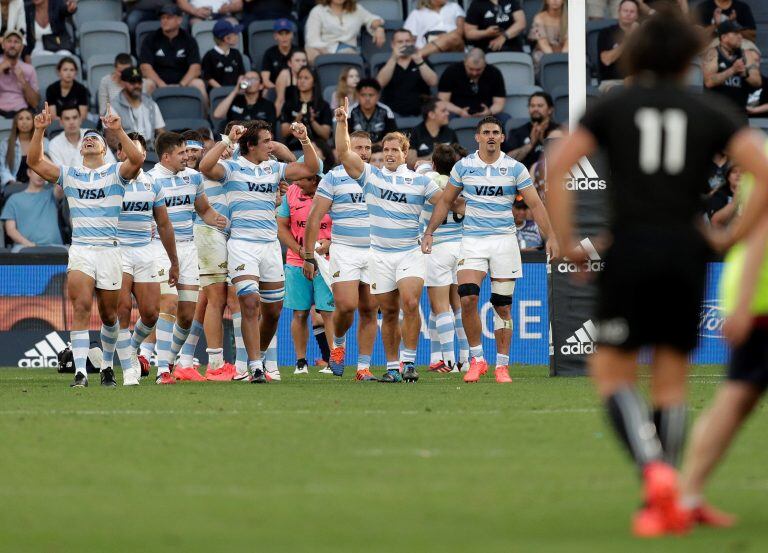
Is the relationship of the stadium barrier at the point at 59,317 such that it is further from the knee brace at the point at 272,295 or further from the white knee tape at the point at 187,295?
the knee brace at the point at 272,295

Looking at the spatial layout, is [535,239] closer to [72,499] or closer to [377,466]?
[377,466]

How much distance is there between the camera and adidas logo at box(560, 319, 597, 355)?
16.5m

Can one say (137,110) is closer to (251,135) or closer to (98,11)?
→ (98,11)

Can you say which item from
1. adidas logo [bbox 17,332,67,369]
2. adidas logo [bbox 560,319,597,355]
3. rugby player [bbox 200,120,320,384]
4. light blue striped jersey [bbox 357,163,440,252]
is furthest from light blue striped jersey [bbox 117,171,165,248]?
adidas logo [bbox 17,332,67,369]

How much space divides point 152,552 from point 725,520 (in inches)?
86.9

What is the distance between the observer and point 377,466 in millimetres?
8125

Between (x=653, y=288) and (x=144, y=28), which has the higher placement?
(x=144, y=28)

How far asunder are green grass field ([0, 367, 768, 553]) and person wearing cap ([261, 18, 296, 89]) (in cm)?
1089

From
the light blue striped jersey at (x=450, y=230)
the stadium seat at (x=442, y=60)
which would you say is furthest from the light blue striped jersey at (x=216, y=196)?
the stadium seat at (x=442, y=60)

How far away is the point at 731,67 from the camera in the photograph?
22.5 meters

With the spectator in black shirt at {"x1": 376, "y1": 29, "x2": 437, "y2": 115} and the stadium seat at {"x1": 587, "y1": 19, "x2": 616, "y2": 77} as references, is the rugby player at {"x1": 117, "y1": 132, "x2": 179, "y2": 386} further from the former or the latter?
the stadium seat at {"x1": 587, "y1": 19, "x2": 616, "y2": 77}

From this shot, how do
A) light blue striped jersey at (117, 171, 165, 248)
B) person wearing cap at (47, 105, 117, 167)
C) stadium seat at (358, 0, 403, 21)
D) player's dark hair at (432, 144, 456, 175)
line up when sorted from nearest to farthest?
light blue striped jersey at (117, 171, 165, 248), player's dark hair at (432, 144, 456, 175), person wearing cap at (47, 105, 117, 167), stadium seat at (358, 0, 403, 21)

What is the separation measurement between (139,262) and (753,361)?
9952mm

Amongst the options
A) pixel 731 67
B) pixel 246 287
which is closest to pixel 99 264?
pixel 246 287
